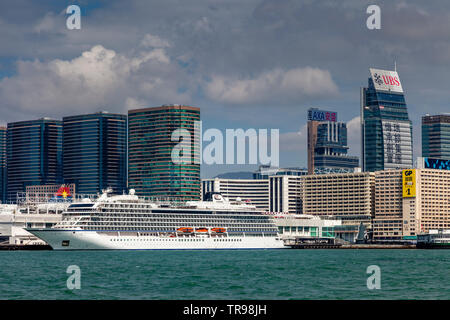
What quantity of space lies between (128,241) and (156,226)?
394 inches

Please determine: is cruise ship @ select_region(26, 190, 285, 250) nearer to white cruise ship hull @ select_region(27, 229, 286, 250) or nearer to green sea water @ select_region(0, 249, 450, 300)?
white cruise ship hull @ select_region(27, 229, 286, 250)

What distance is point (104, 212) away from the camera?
16588 cm

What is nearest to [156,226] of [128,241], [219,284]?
[128,241]

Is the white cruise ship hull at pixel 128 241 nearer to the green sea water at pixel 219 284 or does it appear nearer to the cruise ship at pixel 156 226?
the cruise ship at pixel 156 226

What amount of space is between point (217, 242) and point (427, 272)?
104964mm

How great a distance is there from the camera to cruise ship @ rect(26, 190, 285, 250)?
159625 mm

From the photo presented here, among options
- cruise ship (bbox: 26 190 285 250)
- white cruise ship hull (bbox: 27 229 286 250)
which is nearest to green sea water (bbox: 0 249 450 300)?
white cruise ship hull (bbox: 27 229 286 250)

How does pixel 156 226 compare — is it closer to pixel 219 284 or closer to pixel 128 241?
pixel 128 241

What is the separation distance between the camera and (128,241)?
6511 inches

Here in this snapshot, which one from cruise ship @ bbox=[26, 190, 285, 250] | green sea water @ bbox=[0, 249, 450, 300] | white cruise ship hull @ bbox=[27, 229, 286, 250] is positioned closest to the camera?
green sea water @ bbox=[0, 249, 450, 300]

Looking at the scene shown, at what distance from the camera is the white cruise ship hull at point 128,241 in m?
158

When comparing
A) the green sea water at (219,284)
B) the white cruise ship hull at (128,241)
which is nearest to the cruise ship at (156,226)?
the white cruise ship hull at (128,241)

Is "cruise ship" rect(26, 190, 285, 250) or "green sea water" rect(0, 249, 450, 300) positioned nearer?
"green sea water" rect(0, 249, 450, 300)
